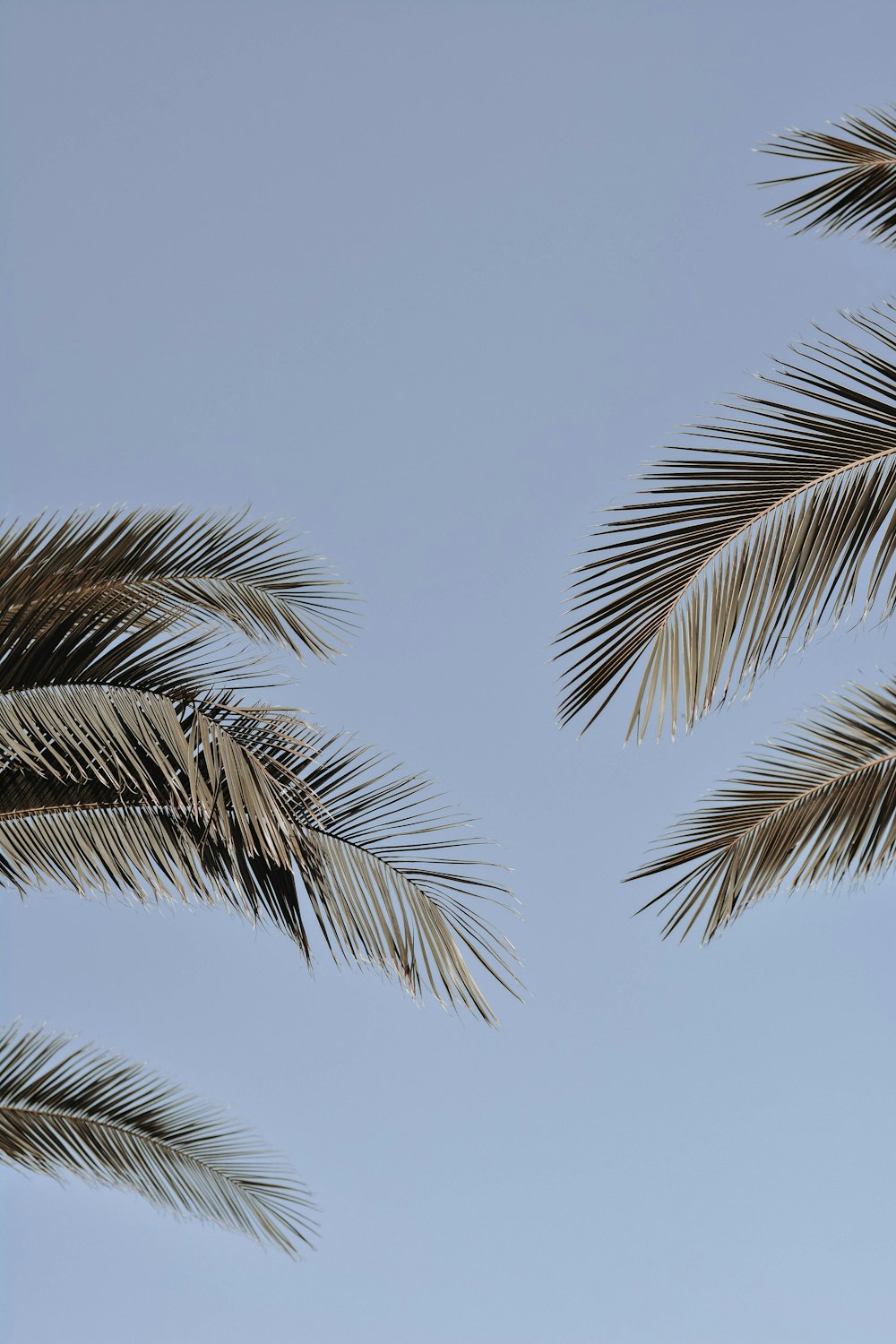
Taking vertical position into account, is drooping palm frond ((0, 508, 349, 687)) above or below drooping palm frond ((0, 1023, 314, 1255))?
above

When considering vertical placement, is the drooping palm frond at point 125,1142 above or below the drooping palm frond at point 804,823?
below

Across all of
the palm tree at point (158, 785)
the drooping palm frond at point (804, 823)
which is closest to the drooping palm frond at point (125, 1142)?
the palm tree at point (158, 785)

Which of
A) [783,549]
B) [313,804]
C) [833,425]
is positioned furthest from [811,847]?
[313,804]

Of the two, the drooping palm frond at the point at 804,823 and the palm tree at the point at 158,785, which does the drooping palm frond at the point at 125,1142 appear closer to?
the palm tree at the point at 158,785

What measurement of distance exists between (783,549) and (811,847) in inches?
48.7

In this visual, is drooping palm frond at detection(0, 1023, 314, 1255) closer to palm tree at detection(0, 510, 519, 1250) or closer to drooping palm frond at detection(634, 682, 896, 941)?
palm tree at detection(0, 510, 519, 1250)

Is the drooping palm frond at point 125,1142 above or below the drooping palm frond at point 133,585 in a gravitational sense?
below

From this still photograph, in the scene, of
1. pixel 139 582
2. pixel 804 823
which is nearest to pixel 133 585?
pixel 139 582

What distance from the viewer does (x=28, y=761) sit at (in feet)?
13.9

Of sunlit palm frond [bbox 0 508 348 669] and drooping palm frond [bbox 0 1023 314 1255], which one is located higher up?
sunlit palm frond [bbox 0 508 348 669]

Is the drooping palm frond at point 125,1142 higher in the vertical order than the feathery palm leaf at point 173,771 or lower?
lower

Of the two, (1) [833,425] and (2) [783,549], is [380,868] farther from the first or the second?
(1) [833,425]

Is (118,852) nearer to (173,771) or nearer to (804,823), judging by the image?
(173,771)

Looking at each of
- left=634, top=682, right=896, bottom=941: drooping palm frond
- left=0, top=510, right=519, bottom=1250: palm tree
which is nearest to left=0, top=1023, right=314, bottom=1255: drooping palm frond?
left=0, top=510, right=519, bottom=1250: palm tree
